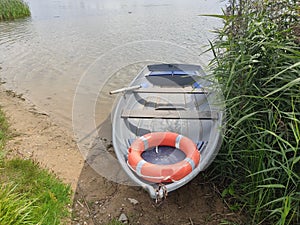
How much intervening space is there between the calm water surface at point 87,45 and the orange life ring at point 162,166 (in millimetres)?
1529

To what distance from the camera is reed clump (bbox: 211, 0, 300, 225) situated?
1654mm

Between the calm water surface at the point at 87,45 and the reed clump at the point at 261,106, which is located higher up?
the reed clump at the point at 261,106

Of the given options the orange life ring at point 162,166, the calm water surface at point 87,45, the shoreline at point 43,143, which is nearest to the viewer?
the orange life ring at point 162,166

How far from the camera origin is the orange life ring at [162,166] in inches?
80.1

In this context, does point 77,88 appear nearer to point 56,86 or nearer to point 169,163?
point 56,86

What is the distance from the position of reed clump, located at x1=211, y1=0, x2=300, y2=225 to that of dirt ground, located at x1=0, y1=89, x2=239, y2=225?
22cm

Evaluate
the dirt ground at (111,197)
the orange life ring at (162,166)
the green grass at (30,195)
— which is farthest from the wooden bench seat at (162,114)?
the green grass at (30,195)

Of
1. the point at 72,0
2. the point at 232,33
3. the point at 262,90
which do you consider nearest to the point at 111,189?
the point at 262,90

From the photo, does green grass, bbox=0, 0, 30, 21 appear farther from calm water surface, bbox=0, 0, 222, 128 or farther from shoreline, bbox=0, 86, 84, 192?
shoreline, bbox=0, 86, 84, 192

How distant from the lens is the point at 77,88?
4844 millimetres

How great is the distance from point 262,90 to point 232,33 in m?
0.55

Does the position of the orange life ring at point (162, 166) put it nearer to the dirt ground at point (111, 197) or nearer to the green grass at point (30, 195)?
the dirt ground at point (111, 197)

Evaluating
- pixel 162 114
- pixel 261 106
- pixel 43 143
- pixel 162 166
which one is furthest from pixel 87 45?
pixel 261 106

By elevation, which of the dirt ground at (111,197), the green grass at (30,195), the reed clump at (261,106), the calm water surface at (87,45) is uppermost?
the reed clump at (261,106)
